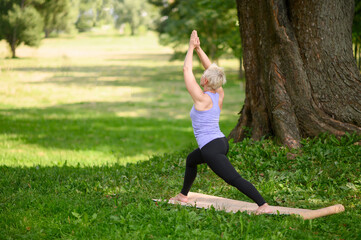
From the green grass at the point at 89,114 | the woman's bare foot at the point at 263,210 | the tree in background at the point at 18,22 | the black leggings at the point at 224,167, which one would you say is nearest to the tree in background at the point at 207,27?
the green grass at the point at 89,114

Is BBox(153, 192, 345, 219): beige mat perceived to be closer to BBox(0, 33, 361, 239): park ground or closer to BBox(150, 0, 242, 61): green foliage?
BBox(0, 33, 361, 239): park ground

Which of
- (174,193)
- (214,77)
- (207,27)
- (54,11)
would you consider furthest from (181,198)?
(207,27)

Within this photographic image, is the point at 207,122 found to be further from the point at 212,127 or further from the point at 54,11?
the point at 54,11

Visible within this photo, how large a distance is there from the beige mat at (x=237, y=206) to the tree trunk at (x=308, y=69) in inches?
79.8

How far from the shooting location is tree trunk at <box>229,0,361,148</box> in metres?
7.02

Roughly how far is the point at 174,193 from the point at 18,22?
1403 cm

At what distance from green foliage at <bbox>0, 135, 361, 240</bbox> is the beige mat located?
0.30 ft

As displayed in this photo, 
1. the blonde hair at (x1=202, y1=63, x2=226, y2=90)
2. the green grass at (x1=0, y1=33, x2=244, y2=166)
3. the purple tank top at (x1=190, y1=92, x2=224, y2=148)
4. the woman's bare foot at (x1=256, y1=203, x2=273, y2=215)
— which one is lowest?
the green grass at (x1=0, y1=33, x2=244, y2=166)

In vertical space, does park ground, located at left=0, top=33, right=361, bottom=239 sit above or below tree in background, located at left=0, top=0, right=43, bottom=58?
below

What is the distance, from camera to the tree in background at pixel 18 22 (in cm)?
1658

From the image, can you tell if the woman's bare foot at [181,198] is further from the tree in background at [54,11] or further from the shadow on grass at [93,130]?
the tree in background at [54,11]

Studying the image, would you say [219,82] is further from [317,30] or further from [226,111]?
[226,111]

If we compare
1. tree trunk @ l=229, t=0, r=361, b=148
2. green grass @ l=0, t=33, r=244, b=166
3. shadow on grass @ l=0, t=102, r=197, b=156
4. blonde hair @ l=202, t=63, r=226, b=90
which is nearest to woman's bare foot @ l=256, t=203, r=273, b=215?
blonde hair @ l=202, t=63, r=226, b=90

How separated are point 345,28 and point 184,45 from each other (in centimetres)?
2682
